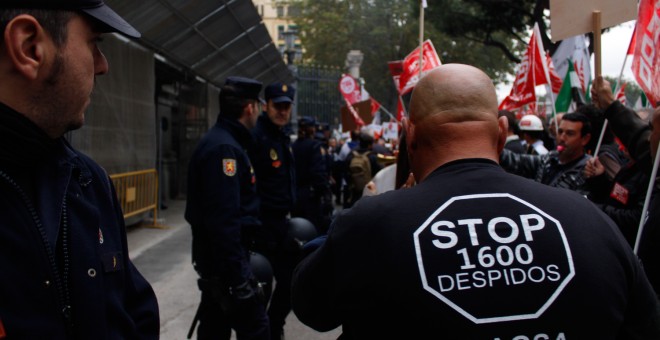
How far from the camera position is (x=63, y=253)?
1504mm

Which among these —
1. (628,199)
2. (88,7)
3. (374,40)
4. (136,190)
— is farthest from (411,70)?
(374,40)

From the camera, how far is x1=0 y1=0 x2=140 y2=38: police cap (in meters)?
1.45

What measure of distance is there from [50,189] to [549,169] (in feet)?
13.0

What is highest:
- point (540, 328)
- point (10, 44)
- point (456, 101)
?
point (10, 44)

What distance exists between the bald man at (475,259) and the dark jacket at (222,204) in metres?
1.92

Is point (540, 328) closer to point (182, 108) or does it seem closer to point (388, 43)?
point (182, 108)

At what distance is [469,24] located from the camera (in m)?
21.4

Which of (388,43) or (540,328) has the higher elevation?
(388,43)

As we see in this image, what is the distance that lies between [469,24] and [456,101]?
823 inches

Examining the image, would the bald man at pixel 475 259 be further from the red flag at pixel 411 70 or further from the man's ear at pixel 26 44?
the red flag at pixel 411 70

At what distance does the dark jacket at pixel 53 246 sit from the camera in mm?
1396

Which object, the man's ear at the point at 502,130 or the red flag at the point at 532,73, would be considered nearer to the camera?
the man's ear at the point at 502,130

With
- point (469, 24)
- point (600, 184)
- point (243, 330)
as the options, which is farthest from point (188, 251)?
point (469, 24)

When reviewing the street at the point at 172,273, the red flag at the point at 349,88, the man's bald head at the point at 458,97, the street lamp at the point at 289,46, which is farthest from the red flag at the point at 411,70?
the street lamp at the point at 289,46
